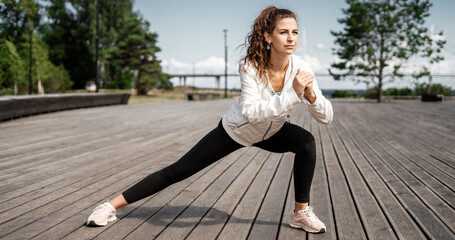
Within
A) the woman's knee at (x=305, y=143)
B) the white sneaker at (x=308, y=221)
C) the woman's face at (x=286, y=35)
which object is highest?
the woman's face at (x=286, y=35)

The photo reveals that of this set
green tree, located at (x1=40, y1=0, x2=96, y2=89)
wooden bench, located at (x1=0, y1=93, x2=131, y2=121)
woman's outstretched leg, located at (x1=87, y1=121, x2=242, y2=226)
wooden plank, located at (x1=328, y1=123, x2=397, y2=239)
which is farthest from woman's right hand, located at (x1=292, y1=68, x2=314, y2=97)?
green tree, located at (x1=40, y1=0, x2=96, y2=89)

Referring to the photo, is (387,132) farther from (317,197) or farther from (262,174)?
(317,197)

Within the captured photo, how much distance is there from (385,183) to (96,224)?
281 cm

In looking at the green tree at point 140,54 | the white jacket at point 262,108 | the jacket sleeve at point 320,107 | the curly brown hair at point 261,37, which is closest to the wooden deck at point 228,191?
the white jacket at point 262,108

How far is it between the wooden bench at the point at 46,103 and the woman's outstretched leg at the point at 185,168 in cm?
803

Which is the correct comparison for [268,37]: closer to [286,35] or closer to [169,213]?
→ [286,35]

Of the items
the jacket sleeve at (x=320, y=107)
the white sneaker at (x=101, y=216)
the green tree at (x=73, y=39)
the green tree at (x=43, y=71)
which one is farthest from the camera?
the green tree at (x=73, y=39)

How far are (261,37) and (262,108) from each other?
0.52 m

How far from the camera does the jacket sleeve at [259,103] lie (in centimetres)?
211

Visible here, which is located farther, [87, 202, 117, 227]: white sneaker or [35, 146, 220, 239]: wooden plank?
[87, 202, 117, 227]: white sneaker

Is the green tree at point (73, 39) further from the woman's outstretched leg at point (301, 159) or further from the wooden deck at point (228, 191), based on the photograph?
the woman's outstretched leg at point (301, 159)

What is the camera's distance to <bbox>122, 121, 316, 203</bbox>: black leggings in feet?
8.07

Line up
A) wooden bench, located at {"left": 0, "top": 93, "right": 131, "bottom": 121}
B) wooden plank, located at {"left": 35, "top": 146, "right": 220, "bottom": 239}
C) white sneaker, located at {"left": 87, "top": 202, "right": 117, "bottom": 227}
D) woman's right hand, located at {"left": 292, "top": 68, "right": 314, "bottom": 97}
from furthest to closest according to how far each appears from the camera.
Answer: wooden bench, located at {"left": 0, "top": 93, "right": 131, "bottom": 121} < white sneaker, located at {"left": 87, "top": 202, "right": 117, "bottom": 227} < wooden plank, located at {"left": 35, "top": 146, "right": 220, "bottom": 239} < woman's right hand, located at {"left": 292, "top": 68, "right": 314, "bottom": 97}

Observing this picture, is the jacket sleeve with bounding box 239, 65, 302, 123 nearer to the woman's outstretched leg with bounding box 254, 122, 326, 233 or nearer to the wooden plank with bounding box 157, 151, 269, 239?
the woman's outstretched leg with bounding box 254, 122, 326, 233
